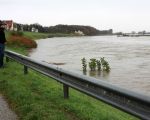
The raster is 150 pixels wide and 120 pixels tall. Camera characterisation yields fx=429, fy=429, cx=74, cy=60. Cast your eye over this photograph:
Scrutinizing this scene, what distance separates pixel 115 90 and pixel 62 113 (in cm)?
186

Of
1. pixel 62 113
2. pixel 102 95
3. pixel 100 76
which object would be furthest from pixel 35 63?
pixel 100 76

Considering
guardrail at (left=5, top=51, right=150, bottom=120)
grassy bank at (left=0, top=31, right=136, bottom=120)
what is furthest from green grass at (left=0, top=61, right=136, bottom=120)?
guardrail at (left=5, top=51, right=150, bottom=120)

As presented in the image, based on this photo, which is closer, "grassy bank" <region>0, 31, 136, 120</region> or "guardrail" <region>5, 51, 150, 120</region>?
"guardrail" <region>5, 51, 150, 120</region>

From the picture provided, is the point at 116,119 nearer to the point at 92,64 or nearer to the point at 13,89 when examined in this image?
the point at 13,89

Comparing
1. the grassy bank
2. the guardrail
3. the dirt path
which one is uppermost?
the guardrail

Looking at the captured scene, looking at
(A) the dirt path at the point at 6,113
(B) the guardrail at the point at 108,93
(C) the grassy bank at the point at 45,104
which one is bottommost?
(A) the dirt path at the point at 6,113

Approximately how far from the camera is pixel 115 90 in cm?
630

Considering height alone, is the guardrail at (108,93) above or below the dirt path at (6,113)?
above

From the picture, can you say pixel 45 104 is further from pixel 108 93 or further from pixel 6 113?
pixel 108 93

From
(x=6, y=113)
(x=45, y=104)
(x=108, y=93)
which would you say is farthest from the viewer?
(x=45, y=104)

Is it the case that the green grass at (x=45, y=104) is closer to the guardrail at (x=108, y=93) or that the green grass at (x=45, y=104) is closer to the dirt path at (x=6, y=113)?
the dirt path at (x=6, y=113)

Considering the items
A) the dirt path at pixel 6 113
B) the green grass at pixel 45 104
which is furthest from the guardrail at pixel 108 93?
the dirt path at pixel 6 113

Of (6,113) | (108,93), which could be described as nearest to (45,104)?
(6,113)

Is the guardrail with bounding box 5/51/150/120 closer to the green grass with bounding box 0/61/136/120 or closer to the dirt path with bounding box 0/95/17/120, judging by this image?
the green grass with bounding box 0/61/136/120
